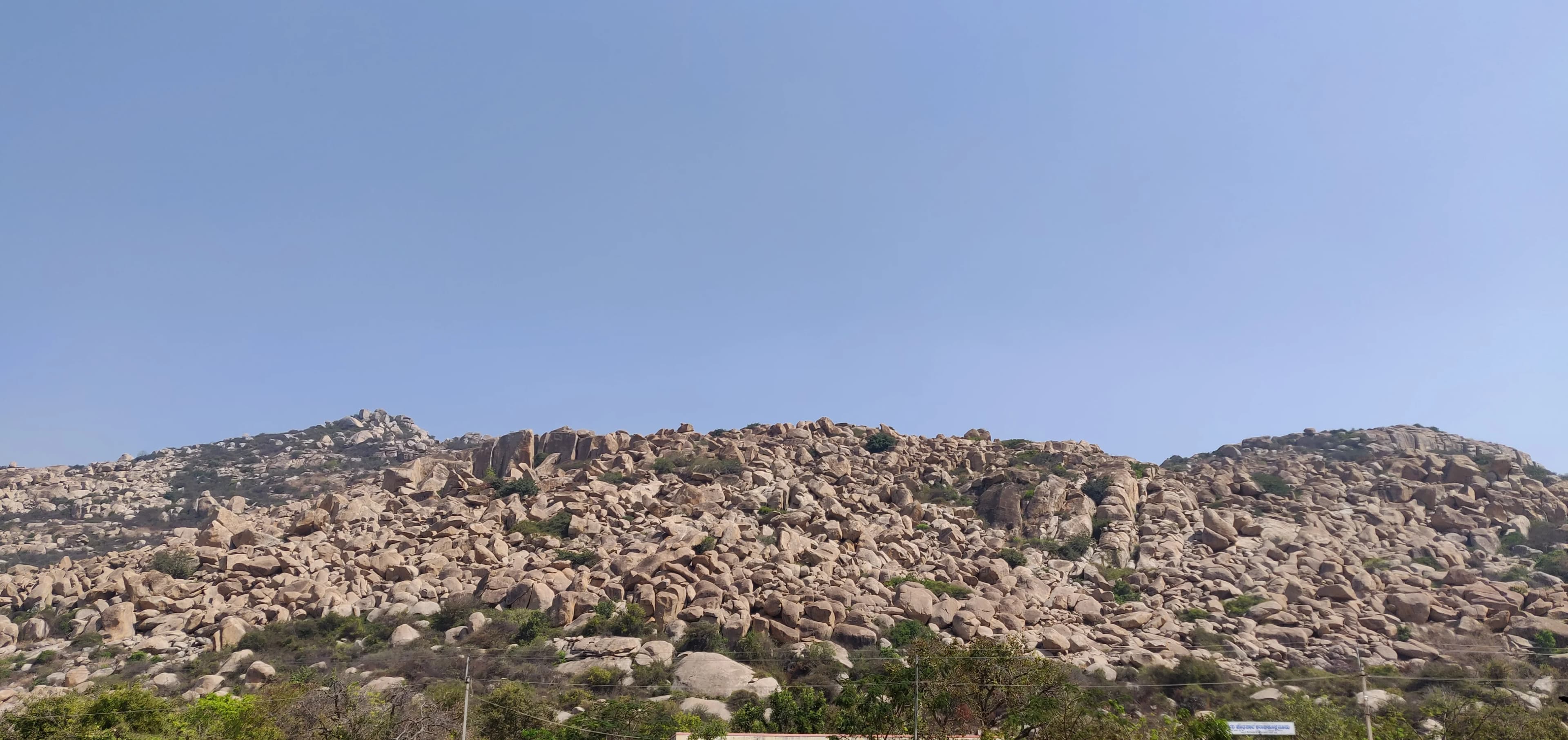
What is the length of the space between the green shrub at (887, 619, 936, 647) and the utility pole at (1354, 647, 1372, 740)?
1531 centimetres

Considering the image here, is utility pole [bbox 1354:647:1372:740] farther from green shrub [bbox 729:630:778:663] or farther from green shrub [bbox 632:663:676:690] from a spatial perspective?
green shrub [bbox 729:630:778:663]

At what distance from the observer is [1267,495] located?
214ft

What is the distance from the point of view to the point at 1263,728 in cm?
2433

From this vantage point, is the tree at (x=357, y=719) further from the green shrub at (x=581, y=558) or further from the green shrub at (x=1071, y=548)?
the green shrub at (x=1071, y=548)

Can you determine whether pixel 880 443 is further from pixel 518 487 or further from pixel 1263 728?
pixel 1263 728

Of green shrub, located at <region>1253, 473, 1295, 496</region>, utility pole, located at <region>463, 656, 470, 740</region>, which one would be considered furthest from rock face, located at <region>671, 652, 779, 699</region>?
green shrub, located at <region>1253, 473, 1295, 496</region>

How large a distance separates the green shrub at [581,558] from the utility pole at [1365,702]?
20764 mm

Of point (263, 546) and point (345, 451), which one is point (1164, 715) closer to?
point (263, 546)

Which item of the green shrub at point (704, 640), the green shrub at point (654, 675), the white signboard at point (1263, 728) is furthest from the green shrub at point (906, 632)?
the white signboard at point (1263, 728)

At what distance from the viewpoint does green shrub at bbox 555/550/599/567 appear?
48469 millimetres

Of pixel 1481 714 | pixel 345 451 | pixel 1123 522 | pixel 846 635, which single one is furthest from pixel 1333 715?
pixel 345 451

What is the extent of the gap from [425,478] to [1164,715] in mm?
52067

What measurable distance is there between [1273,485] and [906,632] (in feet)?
138

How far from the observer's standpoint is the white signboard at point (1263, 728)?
77.2 feet
